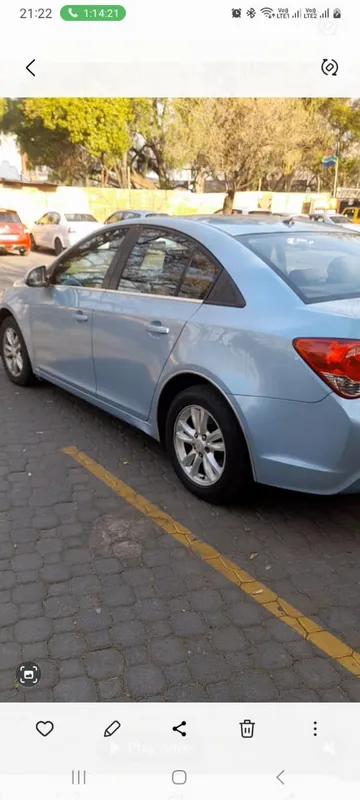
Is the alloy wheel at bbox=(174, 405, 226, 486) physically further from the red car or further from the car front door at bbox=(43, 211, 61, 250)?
the car front door at bbox=(43, 211, 61, 250)

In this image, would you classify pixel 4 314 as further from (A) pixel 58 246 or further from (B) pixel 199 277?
(A) pixel 58 246

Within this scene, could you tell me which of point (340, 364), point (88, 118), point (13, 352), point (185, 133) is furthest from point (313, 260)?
point (88, 118)

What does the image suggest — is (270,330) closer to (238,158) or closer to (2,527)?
(2,527)

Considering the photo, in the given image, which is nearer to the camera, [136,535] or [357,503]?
[136,535]

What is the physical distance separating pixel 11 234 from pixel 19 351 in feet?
48.0

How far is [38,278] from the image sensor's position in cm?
492

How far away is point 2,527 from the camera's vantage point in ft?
10.7

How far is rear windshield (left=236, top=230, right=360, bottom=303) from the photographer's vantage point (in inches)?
124

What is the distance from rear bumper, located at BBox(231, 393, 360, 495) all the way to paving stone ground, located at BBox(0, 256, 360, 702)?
39 centimetres
